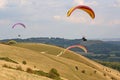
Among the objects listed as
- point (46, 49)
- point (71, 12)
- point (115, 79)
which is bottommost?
point (115, 79)

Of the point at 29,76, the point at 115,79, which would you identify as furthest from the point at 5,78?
the point at 115,79

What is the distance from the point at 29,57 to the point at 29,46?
62873mm

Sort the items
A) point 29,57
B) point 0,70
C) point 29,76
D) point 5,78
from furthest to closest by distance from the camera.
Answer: point 29,57, point 29,76, point 0,70, point 5,78

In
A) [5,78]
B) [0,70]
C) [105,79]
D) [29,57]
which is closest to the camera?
[5,78]

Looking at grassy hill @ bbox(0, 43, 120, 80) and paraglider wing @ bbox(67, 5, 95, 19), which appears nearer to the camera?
paraglider wing @ bbox(67, 5, 95, 19)

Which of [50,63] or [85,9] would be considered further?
[50,63]

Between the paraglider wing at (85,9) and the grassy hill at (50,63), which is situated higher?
the paraglider wing at (85,9)

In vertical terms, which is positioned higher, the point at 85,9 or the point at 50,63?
the point at 85,9

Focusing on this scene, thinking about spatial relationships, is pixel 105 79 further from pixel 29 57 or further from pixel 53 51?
pixel 53 51

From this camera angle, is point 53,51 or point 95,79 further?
point 53,51

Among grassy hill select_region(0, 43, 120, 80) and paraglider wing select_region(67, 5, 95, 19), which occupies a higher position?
paraglider wing select_region(67, 5, 95, 19)

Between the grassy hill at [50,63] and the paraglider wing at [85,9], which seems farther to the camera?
the grassy hill at [50,63]

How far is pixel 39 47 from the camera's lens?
164625 mm

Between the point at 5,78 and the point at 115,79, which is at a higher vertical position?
the point at 5,78
